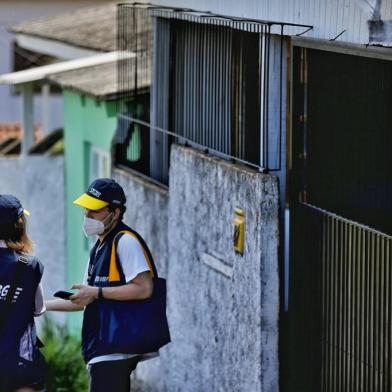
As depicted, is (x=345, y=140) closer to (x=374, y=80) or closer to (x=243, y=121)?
(x=374, y=80)

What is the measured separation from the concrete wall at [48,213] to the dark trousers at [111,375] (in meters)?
9.45

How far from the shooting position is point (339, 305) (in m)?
9.05

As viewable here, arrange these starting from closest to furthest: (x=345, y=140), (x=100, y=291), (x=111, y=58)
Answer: (x=100, y=291)
(x=345, y=140)
(x=111, y=58)

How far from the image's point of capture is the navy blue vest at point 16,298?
7973 millimetres

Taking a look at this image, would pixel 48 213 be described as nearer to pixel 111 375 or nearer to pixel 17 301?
pixel 111 375

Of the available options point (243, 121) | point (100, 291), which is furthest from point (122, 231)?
point (243, 121)

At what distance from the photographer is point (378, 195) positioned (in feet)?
28.0

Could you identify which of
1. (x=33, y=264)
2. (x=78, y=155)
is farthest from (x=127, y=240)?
(x=78, y=155)

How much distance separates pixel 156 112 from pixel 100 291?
5.06m

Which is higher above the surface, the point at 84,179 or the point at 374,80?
the point at 374,80

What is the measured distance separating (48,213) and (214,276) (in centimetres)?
784

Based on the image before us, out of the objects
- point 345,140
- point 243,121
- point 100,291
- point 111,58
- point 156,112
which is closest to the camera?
point 100,291

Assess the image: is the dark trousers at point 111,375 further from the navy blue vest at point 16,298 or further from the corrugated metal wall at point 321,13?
the corrugated metal wall at point 321,13

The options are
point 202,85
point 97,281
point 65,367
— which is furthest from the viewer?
point 65,367
